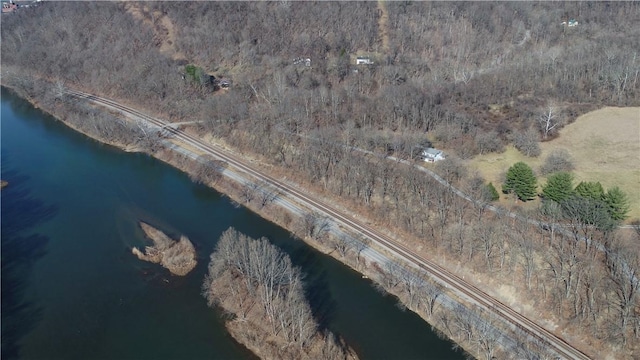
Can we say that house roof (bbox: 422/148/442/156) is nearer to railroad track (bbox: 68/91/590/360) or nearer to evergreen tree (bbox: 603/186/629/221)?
railroad track (bbox: 68/91/590/360)

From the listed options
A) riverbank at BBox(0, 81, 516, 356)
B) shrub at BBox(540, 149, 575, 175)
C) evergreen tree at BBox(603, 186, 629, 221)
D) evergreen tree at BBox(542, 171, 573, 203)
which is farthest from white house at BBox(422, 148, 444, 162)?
evergreen tree at BBox(603, 186, 629, 221)

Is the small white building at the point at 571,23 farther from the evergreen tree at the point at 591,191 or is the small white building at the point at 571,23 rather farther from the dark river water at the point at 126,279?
the dark river water at the point at 126,279

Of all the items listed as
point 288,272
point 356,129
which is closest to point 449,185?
point 356,129

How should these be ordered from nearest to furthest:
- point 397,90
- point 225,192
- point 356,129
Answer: point 225,192 < point 356,129 < point 397,90

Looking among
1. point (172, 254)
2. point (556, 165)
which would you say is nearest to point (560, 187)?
point (556, 165)

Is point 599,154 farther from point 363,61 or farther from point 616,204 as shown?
point 363,61

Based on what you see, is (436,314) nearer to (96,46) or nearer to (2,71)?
(96,46)
